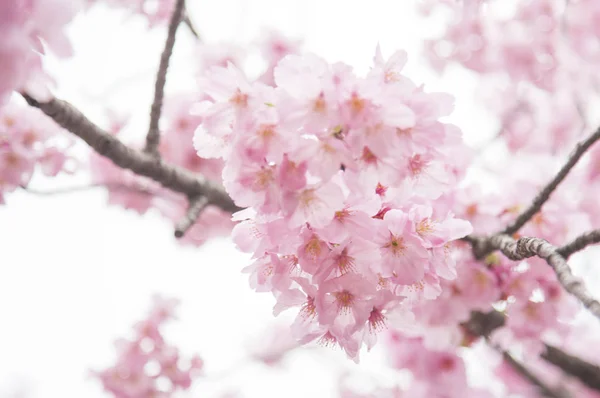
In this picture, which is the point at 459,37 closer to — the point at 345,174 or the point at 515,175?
the point at 515,175

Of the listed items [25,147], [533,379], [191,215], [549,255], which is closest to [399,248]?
[549,255]

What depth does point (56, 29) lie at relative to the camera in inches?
34.6

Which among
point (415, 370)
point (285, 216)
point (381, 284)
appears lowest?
point (415, 370)

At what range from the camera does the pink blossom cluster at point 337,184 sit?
0.99m

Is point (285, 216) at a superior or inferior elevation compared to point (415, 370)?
superior

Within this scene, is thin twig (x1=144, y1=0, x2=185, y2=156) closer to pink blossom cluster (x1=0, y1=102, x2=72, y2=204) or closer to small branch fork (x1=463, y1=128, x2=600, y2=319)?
pink blossom cluster (x1=0, y1=102, x2=72, y2=204)

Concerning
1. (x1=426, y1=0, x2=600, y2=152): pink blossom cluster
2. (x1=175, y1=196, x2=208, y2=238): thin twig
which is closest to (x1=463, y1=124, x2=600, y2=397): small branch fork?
(x1=175, y1=196, x2=208, y2=238): thin twig

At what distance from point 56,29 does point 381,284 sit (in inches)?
32.1

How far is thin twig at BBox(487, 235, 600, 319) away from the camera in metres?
0.92

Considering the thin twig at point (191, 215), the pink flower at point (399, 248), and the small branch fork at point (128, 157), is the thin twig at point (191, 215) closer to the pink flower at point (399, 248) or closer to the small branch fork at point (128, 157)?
the small branch fork at point (128, 157)

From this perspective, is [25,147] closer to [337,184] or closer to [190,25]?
[190,25]

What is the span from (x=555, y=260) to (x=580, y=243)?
0.28 feet

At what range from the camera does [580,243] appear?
111 cm

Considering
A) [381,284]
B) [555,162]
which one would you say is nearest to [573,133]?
[555,162]
